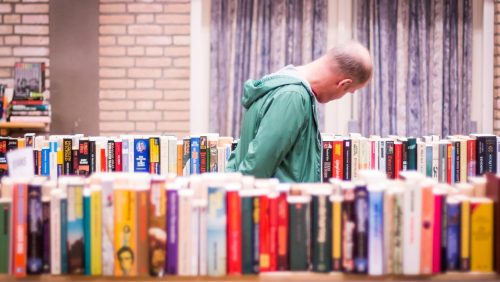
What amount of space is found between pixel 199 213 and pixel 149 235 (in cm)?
17

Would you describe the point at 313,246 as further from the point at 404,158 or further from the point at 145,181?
the point at 404,158

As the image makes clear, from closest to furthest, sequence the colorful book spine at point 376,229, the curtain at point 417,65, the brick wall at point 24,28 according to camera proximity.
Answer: the colorful book spine at point 376,229
the brick wall at point 24,28
the curtain at point 417,65

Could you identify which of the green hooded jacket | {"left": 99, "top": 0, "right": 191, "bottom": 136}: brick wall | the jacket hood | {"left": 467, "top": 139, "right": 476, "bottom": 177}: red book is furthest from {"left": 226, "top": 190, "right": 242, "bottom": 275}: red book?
{"left": 99, "top": 0, "right": 191, "bottom": 136}: brick wall

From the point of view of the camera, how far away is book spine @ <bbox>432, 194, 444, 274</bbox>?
6.83ft

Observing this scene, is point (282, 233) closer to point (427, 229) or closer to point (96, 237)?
point (427, 229)

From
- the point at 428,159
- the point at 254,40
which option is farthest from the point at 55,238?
the point at 254,40

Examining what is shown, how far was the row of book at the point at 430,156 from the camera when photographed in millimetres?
3748

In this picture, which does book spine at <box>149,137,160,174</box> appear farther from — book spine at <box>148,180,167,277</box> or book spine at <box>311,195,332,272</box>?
book spine at <box>311,195,332,272</box>

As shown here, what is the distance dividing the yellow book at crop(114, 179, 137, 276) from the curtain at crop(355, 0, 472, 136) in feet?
12.2

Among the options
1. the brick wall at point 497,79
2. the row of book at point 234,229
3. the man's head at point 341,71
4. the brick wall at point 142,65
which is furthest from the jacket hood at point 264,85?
the brick wall at point 497,79

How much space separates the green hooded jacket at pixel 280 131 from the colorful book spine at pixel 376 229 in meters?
0.76

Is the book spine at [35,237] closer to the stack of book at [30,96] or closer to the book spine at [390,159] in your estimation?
the book spine at [390,159]

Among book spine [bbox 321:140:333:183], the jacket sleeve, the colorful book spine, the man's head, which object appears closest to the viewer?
the colorful book spine

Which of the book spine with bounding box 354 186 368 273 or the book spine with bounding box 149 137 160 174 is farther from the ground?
the book spine with bounding box 149 137 160 174
